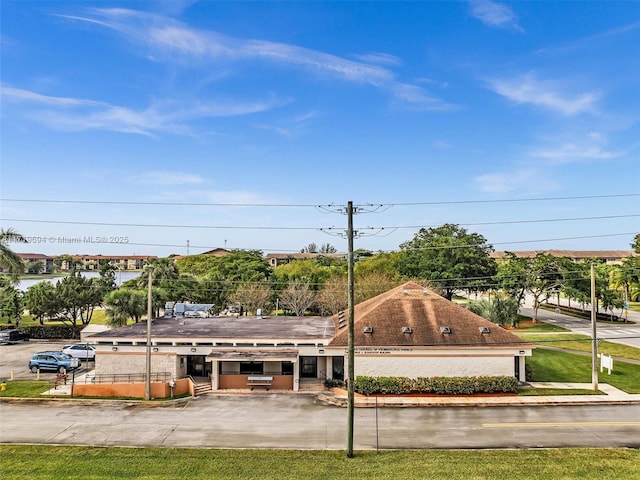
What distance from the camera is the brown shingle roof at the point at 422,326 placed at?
3216 cm

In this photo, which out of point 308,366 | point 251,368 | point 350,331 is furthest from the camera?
point 308,366

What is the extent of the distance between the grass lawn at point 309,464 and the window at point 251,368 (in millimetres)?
12438

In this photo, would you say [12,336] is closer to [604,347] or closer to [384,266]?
[384,266]

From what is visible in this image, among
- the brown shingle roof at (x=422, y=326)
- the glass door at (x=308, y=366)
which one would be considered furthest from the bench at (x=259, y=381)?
the brown shingle roof at (x=422, y=326)

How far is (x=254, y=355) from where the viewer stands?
108 feet

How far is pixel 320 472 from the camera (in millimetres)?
19266

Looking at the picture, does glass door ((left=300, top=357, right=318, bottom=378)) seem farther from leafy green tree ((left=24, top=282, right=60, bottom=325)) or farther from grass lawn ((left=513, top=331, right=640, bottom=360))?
leafy green tree ((left=24, top=282, right=60, bottom=325))

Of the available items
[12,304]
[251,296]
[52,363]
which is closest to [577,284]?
[251,296]

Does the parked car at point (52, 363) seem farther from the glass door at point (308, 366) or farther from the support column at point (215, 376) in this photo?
the glass door at point (308, 366)

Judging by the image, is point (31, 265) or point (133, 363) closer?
point (133, 363)

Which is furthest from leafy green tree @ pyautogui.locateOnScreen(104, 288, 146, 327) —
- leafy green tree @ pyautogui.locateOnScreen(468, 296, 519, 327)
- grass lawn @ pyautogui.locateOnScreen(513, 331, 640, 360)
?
grass lawn @ pyautogui.locateOnScreen(513, 331, 640, 360)

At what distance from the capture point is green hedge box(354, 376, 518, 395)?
30562 mm

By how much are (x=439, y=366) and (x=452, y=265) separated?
121 ft

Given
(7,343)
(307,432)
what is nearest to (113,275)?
(7,343)
